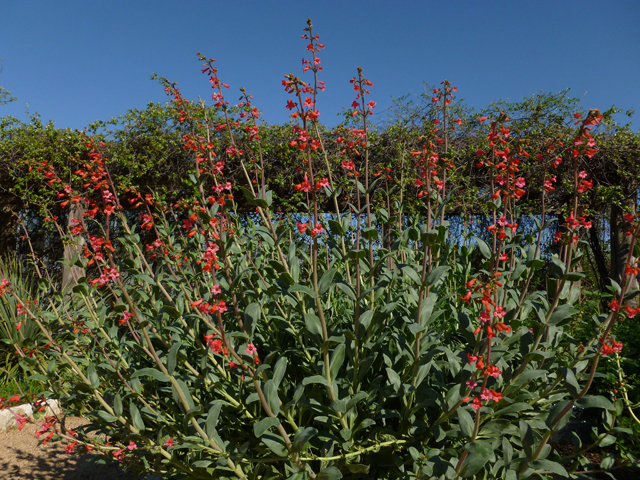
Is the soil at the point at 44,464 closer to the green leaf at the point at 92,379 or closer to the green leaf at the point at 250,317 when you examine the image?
the green leaf at the point at 92,379

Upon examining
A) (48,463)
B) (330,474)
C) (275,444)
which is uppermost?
(275,444)

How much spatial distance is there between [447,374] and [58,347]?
81.1 inches

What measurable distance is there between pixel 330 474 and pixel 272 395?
397mm

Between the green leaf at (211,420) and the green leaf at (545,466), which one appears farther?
the green leaf at (211,420)

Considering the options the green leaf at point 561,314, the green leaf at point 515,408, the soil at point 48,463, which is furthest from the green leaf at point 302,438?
the soil at point 48,463

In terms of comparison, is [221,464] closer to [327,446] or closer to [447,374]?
[327,446]

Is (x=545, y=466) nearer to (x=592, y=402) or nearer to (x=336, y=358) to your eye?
(x=592, y=402)

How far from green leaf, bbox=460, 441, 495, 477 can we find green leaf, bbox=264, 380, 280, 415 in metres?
0.70

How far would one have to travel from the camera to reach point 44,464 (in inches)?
132

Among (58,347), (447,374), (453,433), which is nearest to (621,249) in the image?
(447,374)

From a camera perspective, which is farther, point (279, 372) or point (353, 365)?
point (353, 365)

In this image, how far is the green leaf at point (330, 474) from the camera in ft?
5.06

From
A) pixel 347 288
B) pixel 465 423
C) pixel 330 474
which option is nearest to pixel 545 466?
pixel 465 423

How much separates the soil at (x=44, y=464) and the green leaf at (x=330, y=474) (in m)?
2.09
